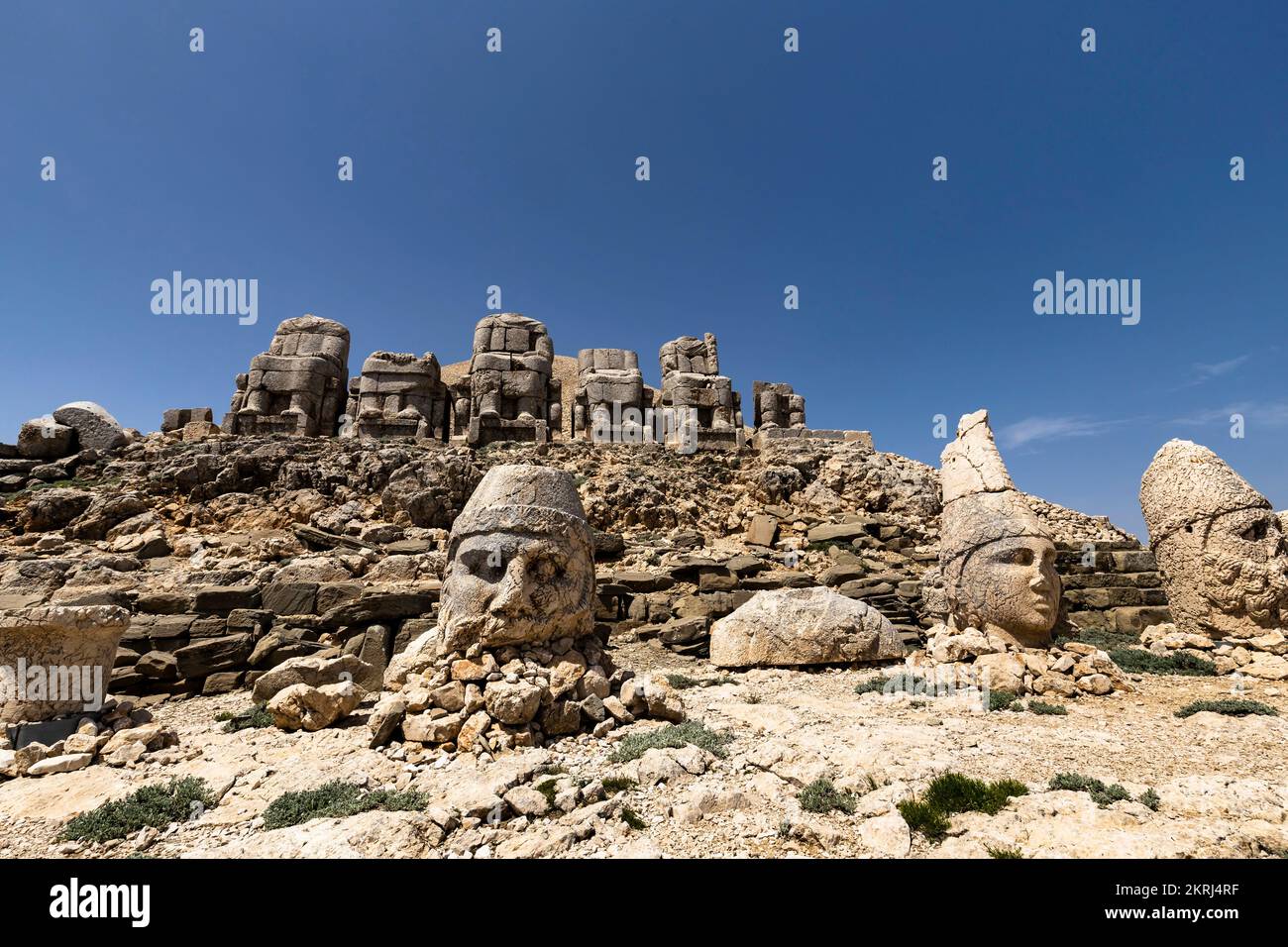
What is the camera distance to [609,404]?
17.5m

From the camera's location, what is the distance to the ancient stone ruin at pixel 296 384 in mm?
15883

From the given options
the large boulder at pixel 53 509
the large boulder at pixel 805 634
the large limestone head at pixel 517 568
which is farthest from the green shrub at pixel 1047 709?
the large boulder at pixel 53 509

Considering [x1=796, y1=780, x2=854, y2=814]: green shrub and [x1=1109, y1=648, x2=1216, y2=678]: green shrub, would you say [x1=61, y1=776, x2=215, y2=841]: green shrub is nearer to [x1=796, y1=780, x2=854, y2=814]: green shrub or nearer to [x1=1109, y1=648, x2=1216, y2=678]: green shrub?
[x1=796, y1=780, x2=854, y2=814]: green shrub

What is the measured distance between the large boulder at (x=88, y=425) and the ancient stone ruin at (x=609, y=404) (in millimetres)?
11701

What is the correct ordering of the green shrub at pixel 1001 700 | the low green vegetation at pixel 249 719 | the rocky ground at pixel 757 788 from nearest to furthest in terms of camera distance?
the rocky ground at pixel 757 788 → the low green vegetation at pixel 249 719 → the green shrub at pixel 1001 700

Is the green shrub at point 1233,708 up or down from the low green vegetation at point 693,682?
up

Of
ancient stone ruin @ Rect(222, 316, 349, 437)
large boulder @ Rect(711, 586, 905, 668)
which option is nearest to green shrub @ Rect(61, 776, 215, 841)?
large boulder @ Rect(711, 586, 905, 668)

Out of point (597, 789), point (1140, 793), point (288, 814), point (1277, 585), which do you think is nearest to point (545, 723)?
point (597, 789)

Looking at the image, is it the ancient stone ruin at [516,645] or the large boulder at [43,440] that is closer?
the ancient stone ruin at [516,645]

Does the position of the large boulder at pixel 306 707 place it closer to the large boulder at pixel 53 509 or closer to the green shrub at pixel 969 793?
the green shrub at pixel 969 793

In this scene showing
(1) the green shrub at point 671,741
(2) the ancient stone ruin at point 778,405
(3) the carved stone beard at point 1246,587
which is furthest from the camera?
(2) the ancient stone ruin at point 778,405

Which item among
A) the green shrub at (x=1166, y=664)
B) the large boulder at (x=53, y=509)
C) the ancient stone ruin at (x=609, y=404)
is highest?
the ancient stone ruin at (x=609, y=404)

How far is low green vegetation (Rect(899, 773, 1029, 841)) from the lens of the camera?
3135 millimetres
